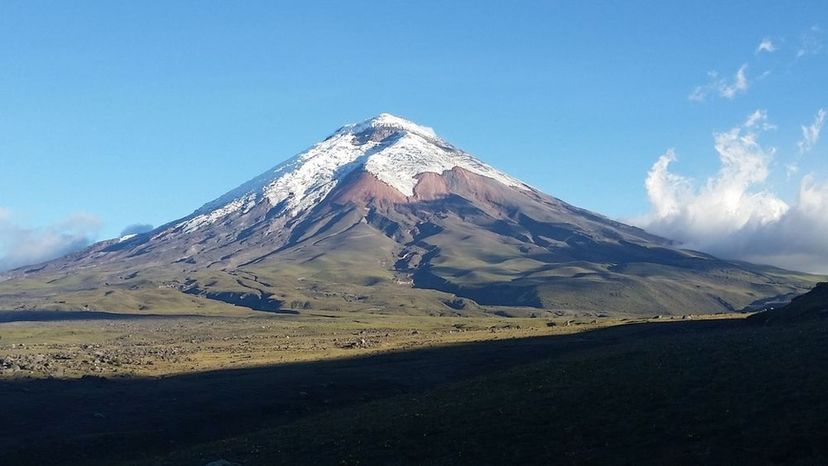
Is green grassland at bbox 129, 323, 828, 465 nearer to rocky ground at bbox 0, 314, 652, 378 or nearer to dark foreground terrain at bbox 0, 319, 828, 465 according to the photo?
dark foreground terrain at bbox 0, 319, 828, 465

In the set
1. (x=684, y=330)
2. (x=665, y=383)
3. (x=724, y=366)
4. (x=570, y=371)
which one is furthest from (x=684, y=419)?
(x=684, y=330)

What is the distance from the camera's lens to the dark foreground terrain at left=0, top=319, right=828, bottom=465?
31766 millimetres

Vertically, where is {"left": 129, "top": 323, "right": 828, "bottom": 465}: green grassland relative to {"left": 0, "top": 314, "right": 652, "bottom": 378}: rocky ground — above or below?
above

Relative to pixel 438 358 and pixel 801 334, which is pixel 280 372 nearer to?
pixel 438 358

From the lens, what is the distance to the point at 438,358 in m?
79.4

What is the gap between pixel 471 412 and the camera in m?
42.2

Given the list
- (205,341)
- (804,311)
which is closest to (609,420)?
(804,311)

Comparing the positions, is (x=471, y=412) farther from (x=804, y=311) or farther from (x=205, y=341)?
(x=205, y=341)

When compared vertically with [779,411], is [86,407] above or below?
below

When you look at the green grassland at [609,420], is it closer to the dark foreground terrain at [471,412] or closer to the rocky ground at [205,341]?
Result: the dark foreground terrain at [471,412]

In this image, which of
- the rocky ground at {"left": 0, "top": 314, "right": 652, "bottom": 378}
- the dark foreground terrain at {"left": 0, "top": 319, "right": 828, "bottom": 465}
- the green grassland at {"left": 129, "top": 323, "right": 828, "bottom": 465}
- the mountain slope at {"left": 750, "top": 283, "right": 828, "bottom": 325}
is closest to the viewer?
the green grassland at {"left": 129, "top": 323, "right": 828, "bottom": 465}

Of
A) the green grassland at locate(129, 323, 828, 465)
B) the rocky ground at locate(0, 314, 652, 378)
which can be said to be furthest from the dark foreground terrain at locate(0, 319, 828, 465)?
the rocky ground at locate(0, 314, 652, 378)

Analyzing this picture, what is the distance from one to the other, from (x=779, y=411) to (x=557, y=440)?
368 inches

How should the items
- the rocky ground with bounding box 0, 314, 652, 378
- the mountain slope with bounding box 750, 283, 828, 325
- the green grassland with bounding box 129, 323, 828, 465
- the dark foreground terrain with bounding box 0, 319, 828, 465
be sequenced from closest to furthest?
the green grassland with bounding box 129, 323, 828, 465
the dark foreground terrain with bounding box 0, 319, 828, 465
the mountain slope with bounding box 750, 283, 828, 325
the rocky ground with bounding box 0, 314, 652, 378
